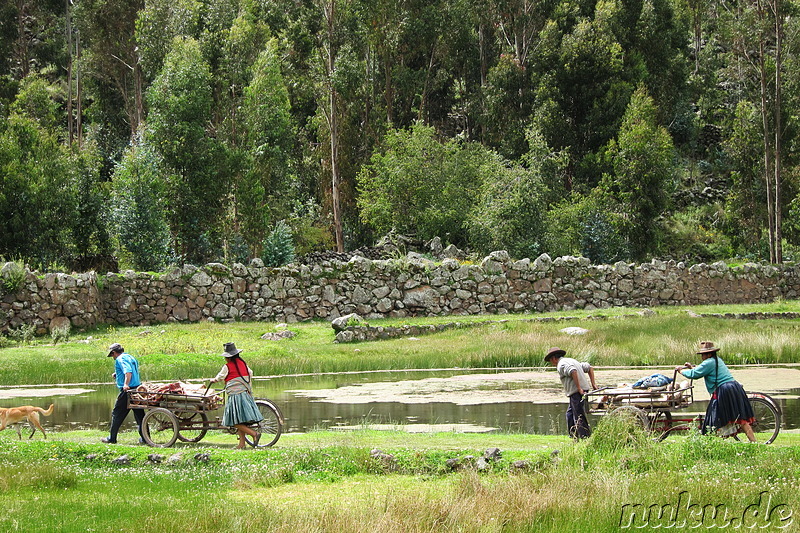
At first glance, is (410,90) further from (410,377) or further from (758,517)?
(758,517)

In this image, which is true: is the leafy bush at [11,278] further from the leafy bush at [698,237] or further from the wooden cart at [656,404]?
the leafy bush at [698,237]

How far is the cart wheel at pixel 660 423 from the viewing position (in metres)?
12.8

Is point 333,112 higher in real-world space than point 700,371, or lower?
higher

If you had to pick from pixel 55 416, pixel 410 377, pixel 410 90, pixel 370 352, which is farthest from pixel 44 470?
pixel 410 90

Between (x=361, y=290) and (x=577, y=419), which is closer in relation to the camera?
(x=577, y=419)

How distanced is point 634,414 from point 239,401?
5.86m

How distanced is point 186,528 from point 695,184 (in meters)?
56.0

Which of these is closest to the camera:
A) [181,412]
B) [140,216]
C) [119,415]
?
[119,415]

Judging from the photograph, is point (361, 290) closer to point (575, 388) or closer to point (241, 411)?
point (241, 411)

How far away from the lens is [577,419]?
512 inches

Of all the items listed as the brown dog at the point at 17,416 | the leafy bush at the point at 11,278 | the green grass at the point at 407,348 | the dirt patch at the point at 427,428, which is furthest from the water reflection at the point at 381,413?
the leafy bush at the point at 11,278

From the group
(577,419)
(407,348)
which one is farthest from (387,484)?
(407,348)

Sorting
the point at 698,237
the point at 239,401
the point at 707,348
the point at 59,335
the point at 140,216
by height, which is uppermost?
the point at 140,216

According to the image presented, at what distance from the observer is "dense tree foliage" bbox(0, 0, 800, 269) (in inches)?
1614
